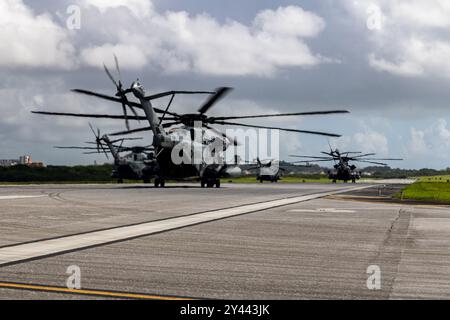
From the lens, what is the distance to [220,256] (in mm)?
11883

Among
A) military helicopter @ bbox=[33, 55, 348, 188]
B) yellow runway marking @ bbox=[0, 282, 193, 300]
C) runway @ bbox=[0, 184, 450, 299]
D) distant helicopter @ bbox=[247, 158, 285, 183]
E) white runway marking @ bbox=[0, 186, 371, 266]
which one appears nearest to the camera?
yellow runway marking @ bbox=[0, 282, 193, 300]

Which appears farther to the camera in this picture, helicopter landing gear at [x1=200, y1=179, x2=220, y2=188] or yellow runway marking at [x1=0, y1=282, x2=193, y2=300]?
helicopter landing gear at [x1=200, y1=179, x2=220, y2=188]

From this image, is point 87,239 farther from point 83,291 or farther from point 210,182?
point 210,182

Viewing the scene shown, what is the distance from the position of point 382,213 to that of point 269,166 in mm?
84789

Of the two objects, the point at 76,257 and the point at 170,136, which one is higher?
the point at 170,136

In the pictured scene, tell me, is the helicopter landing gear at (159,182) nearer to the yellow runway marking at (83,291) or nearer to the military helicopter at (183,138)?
the military helicopter at (183,138)

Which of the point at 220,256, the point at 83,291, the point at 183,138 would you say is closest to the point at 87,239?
the point at 220,256

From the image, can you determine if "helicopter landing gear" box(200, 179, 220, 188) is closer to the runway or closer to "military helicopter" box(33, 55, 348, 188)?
"military helicopter" box(33, 55, 348, 188)

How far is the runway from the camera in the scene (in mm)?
8533

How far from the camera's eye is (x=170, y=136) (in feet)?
159

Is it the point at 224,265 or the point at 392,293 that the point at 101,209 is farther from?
the point at 392,293

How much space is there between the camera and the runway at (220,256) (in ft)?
28.0

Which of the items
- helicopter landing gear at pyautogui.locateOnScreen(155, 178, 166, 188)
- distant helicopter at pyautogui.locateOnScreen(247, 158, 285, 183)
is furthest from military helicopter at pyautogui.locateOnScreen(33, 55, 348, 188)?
distant helicopter at pyautogui.locateOnScreen(247, 158, 285, 183)
